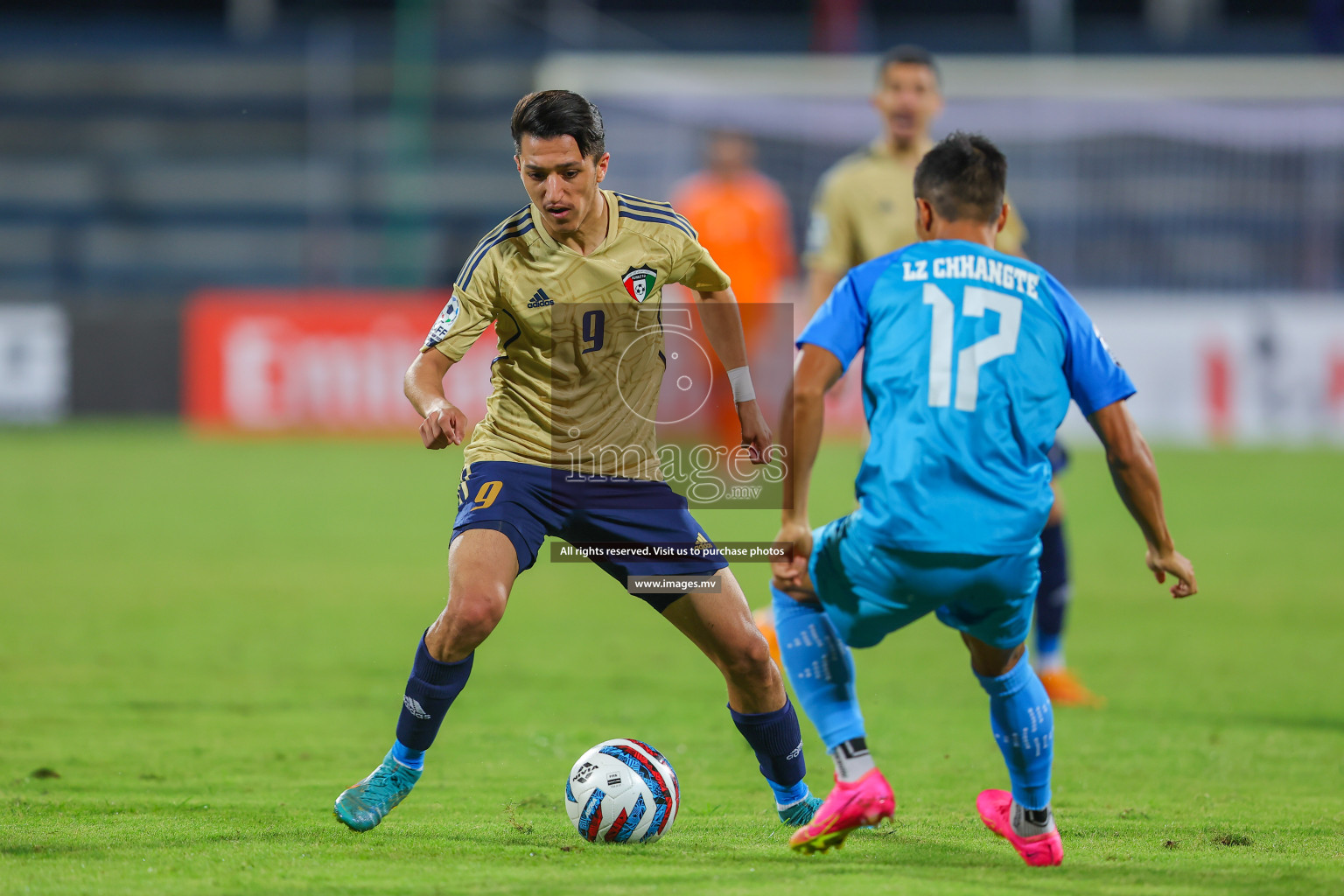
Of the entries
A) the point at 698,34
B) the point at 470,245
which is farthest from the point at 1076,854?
the point at 698,34

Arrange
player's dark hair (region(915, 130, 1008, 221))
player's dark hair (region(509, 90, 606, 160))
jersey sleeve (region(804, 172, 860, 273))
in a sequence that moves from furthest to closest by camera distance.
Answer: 1. jersey sleeve (region(804, 172, 860, 273))
2. player's dark hair (region(509, 90, 606, 160))
3. player's dark hair (region(915, 130, 1008, 221))

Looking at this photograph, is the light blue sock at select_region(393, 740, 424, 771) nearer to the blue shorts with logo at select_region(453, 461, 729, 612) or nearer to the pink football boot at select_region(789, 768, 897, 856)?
the blue shorts with logo at select_region(453, 461, 729, 612)

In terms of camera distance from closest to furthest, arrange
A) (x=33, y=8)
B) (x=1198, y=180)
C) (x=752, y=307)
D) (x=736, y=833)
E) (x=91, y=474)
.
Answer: (x=736, y=833), (x=752, y=307), (x=91, y=474), (x=1198, y=180), (x=33, y=8)

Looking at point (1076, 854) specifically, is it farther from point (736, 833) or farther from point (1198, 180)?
point (1198, 180)

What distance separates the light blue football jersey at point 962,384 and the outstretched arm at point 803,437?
5cm

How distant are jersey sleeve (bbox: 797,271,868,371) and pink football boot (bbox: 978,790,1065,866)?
120cm

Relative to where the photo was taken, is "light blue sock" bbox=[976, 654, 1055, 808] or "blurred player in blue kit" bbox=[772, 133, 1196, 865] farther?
"light blue sock" bbox=[976, 654, 1055, 808]

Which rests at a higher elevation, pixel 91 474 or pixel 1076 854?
pixel 1076 854

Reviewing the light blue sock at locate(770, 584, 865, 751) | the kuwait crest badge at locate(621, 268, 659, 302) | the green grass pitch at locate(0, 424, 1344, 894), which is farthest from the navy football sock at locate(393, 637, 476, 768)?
the kuwait crest badge at locate(621, 268, 659, 302)

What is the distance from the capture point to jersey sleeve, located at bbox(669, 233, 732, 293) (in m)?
4.48

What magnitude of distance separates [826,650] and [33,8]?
28.7 meters

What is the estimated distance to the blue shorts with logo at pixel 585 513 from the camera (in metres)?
4.25

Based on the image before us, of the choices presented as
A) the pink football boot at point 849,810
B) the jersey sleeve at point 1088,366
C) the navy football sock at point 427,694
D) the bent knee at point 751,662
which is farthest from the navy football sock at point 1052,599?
the navy football sock at point 427,694

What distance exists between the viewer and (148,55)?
25.8 metres
